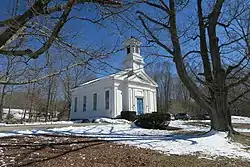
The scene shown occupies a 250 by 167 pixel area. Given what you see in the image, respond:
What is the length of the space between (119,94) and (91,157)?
63.6 feet

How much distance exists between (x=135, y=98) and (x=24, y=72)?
63.2ft

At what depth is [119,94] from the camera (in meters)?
24.8

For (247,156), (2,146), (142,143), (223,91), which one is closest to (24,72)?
(2,146)

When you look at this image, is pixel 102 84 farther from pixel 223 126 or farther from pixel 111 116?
pixel 223 126

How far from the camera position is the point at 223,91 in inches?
388

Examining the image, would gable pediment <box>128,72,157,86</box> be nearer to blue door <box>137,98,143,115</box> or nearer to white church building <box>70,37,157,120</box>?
white church building <box>70,37,157,120</box>

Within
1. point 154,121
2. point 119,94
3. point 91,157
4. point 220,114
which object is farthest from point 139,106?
point 91,157

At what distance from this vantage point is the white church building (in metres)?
24.5

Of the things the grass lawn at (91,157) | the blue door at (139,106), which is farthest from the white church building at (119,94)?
the grass lawn at (91,157)

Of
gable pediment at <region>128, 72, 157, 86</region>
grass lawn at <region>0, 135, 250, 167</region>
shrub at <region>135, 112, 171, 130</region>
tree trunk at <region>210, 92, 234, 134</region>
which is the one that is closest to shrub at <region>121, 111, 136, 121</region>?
gable pediment at <region>128, 72, 157, 86</region>

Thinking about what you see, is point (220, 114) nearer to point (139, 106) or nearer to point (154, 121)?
point (154, 121)

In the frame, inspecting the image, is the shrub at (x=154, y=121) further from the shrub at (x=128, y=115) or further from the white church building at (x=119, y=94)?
the white church building at (x=119, y=94)

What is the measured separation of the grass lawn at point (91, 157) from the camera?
4910 mm

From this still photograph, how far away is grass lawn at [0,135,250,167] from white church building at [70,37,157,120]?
16967 mm
